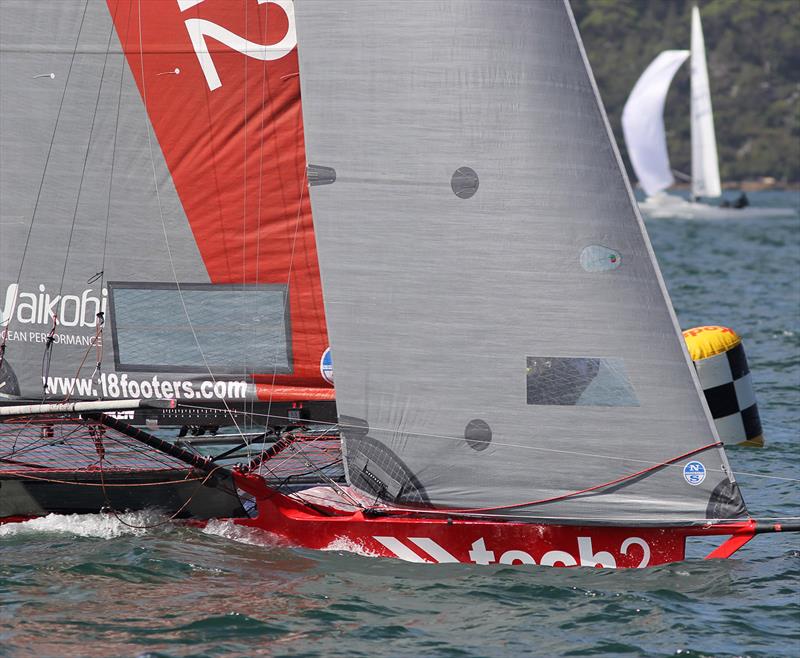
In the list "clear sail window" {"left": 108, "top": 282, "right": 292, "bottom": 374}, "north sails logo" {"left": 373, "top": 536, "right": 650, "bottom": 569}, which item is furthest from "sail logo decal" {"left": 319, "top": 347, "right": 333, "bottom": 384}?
"north sails logo" {"left": 373, "top": 536, "right": 650, "bottom": 569}

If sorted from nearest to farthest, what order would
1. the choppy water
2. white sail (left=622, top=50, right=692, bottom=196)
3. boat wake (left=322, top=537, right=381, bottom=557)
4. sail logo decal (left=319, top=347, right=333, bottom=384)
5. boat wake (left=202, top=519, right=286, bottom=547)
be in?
1. the choppy water
2. boat wake (left=322, top=537, right=381, bottom=557)
3. boat wake (left=202, top=519, right=286, bottom=547)
4. sail logo decal (left=319, top=347, right=333, bottom=384)
5. white sail (left=622, top=50, right=692, bottom=196)

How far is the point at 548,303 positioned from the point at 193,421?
276cm

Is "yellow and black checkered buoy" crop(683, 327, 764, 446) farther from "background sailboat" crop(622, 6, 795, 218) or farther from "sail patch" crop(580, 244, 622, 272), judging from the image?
"background sailboat" crop(622, 6, 795, 218)

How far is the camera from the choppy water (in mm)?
7250

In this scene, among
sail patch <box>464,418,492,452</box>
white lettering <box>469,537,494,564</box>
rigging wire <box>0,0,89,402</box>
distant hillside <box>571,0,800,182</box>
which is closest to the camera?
sail patch <box>464,418,492,452</box>

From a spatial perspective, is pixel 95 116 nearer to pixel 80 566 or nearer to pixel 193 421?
pixel 193 421

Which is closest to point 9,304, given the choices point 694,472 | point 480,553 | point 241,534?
point 241,534

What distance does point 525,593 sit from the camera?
7980 millimetres

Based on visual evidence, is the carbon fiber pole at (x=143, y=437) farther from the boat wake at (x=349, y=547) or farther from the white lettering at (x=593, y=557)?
the white lettering at (x=593, y=557)

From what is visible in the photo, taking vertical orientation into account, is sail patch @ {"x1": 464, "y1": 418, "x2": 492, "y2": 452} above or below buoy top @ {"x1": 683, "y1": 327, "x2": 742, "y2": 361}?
below

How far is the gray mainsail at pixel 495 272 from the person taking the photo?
795 centimetres

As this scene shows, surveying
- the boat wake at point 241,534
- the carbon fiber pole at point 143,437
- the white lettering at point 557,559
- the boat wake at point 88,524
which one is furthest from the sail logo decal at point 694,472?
the boat wake at point 88,524

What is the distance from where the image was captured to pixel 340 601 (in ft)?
25.7

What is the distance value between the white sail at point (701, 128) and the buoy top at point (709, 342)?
45793mm
